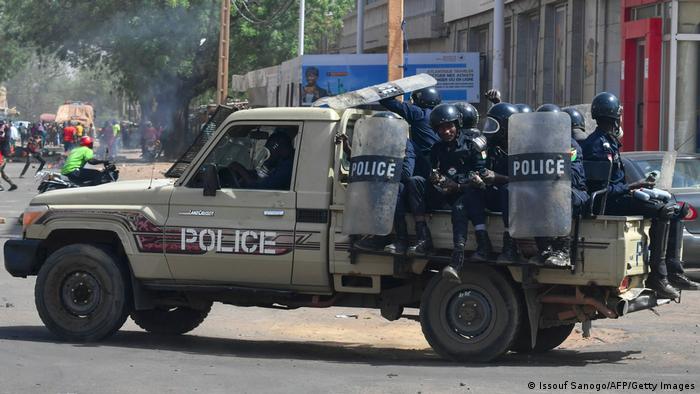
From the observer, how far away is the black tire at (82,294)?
31.0ft

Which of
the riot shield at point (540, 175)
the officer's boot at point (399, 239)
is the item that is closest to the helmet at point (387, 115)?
the officer's boot at point (399, 239)

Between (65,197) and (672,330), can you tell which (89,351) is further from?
(672,330)

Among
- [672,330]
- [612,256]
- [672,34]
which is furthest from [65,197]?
[672,34]

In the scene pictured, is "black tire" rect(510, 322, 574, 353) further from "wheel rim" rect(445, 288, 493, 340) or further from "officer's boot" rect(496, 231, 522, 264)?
"officer's boot" rect(496, 231, 522, 264)

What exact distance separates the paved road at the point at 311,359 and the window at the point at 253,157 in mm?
1399

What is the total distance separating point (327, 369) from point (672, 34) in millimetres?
14289

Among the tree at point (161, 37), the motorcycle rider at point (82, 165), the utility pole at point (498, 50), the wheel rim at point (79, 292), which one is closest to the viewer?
the wheel rim at point (79, 292)

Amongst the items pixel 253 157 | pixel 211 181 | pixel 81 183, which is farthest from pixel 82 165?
pixel 211 181

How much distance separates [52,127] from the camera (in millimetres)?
78125

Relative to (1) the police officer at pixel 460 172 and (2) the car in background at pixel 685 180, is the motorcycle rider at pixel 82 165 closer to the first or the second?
(2) the car in background at pixel 685 180

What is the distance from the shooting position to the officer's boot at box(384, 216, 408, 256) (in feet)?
28.2

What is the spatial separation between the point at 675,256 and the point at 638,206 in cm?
52

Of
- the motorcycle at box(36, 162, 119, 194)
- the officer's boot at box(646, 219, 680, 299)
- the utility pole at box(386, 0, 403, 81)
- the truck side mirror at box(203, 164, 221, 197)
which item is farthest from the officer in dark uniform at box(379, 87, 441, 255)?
the motorcycle at box(36, 162, 119, 194)

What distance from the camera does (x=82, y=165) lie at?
19.0 m
